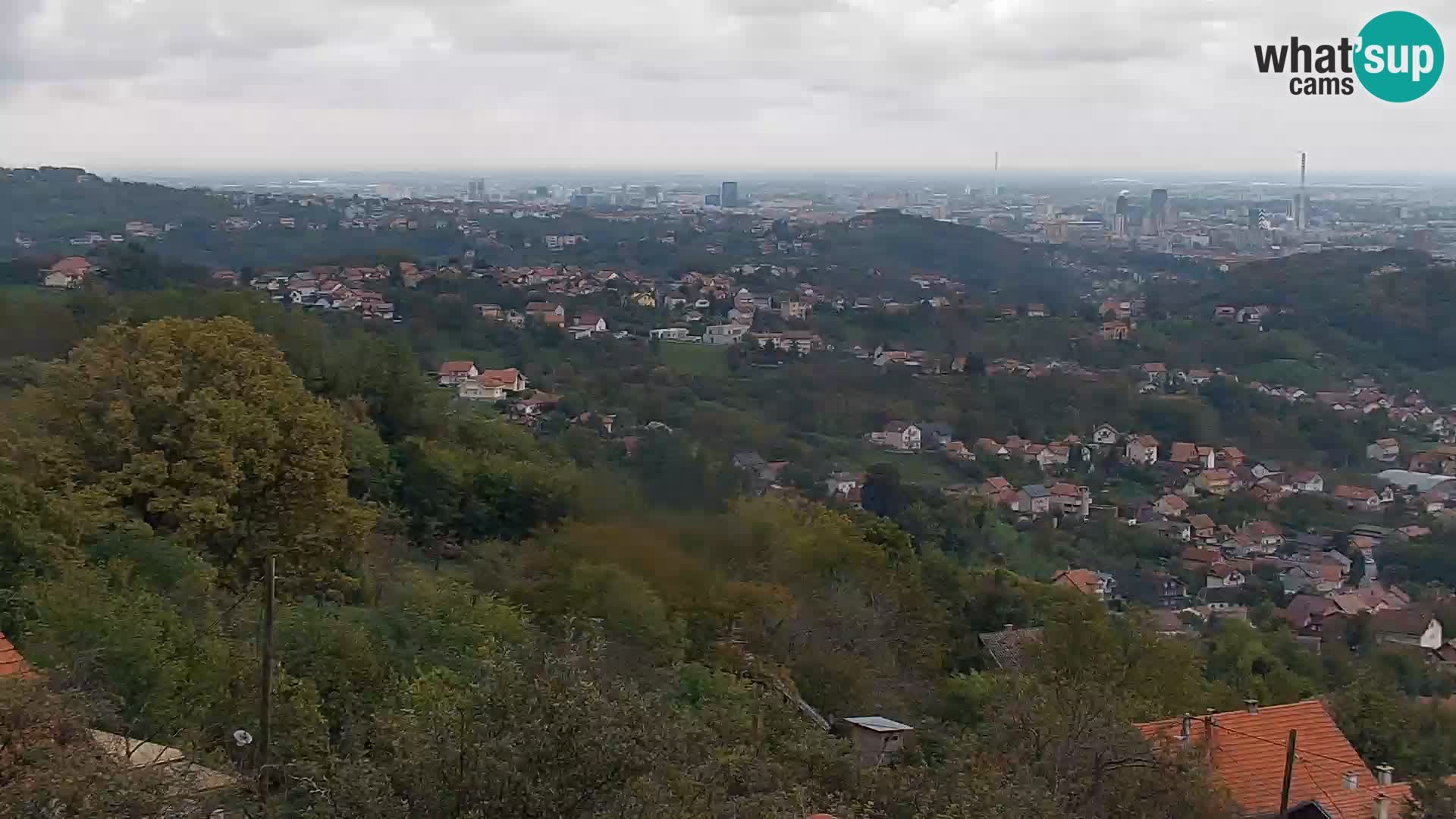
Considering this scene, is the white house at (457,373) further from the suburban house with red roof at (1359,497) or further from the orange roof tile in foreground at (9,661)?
the orange roof tile in foreground at (9,661)

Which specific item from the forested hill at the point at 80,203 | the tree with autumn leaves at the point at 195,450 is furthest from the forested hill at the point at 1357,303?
the tree with autumn leaves at the point at 195,450

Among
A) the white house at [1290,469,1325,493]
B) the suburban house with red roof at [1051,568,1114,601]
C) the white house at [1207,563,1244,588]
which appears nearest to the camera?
the suburban house with red roof at [1051,568,1114,601]

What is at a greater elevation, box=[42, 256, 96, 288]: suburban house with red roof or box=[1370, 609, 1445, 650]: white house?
box=[42, 256, 96, 288]: suburban house with red roof

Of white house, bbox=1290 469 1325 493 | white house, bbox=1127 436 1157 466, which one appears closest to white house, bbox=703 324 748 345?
white house, bbox=1127 436 1157 466

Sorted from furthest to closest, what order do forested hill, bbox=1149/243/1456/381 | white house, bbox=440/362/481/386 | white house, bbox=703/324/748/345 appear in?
1. forested hill, bbox=1149/243/1456/381
2. white house, bbox=703/324/748/345
3. white house, bbox=440/362/481/386

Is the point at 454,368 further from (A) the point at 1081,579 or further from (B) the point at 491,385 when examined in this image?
(A) the point at 1081,579

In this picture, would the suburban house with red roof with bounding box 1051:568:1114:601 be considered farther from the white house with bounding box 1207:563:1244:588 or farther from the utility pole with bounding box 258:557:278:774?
the utility pole with bounding box 258:557:278:774

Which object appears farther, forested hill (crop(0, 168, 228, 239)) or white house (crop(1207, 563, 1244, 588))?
forested hill (crop(0, 168, 228, 239))

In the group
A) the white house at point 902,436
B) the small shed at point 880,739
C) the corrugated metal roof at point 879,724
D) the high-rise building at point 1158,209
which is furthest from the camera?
the high-rise building at point 1158,209
